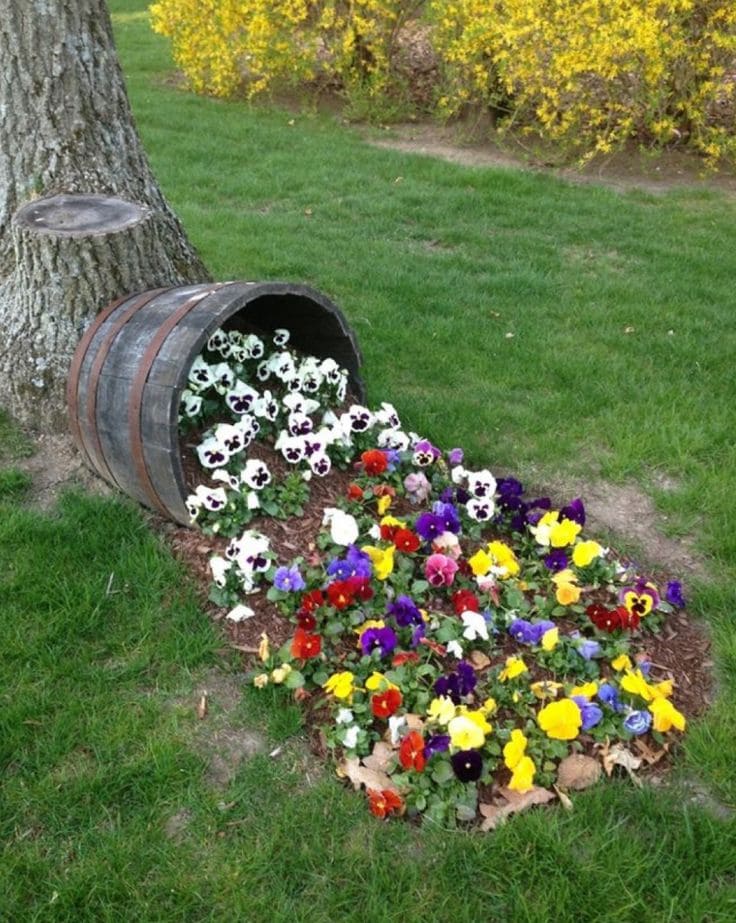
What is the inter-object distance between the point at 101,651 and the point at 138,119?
28.5 feet

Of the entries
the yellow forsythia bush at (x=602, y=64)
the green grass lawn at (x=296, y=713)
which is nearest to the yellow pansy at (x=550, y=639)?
the green grass lawn at (x=296, y=713)

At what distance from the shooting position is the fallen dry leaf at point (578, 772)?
258 centimetres

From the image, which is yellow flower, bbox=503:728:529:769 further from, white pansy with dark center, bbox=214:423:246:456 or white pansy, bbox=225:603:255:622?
white pansy with dark center, bbox=214:423:246:456

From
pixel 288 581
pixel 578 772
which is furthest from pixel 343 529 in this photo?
pixel 578 772

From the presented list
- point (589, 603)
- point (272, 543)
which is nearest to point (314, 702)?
point (272, 543)

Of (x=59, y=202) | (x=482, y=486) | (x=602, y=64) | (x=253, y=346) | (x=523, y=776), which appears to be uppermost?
(x=602, y=64)

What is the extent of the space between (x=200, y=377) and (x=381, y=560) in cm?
113

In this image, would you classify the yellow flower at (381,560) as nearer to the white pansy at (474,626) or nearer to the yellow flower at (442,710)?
the white pansy at (474,626)

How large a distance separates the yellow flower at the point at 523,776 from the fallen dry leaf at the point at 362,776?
0.34 metres

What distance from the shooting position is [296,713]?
278 centimetres

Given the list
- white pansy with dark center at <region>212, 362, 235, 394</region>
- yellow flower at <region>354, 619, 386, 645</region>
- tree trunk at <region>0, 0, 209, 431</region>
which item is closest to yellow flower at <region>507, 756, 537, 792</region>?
yellow flower at <region>354, 619, 386, 645</region>

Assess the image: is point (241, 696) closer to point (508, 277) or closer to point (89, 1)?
point (89, 1)

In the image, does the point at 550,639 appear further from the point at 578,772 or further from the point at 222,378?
the point at 222,378

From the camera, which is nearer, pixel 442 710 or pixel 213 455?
pixel 442 710
